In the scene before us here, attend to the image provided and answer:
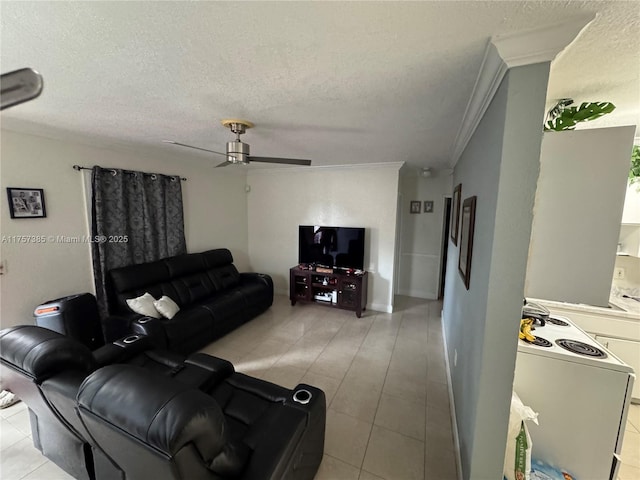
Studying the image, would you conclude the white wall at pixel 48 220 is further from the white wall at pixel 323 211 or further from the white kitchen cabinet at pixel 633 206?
the white kitchen cabinet at pixel 633 206

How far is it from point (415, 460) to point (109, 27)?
2.82 m

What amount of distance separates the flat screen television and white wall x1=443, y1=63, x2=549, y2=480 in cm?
261

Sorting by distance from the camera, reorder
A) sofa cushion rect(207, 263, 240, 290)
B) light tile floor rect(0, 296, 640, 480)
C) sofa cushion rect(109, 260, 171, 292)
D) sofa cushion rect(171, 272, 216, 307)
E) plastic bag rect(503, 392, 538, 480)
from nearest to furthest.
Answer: plastic bag rect(503, 392, 538, 480), light tile floor rect(0, 296, 640, 480), sofa cushion rect(109, 260, 171, 292), sofa cushion rect(171, 272, 216, 307), sofa cushion rect(207, 263, 240, 290)

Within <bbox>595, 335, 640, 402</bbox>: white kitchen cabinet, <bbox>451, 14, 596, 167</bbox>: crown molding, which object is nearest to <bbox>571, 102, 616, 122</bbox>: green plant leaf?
<bbox>451, 14, 596, 167</bbox>: crown molding

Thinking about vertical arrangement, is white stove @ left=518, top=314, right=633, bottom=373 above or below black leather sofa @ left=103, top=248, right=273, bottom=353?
above

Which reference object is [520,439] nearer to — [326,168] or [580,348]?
[580,348]

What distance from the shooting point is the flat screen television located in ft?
13.3

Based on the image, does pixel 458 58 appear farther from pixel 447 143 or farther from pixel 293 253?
pixel 293 253

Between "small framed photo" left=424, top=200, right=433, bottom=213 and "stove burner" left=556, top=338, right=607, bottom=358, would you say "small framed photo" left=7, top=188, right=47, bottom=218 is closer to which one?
"stove burner" left=556, top=338, right=607, bottom=358

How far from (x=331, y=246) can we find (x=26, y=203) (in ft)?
11.4

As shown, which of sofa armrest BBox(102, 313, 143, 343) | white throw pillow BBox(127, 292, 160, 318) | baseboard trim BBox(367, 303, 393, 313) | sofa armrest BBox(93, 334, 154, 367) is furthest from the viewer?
baseboard trim BBox(367, 303, 393, 313)

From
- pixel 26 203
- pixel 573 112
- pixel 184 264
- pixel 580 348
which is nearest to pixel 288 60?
pixel 573 112

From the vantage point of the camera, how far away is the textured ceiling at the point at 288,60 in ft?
2.96

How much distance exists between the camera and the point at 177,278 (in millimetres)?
3434
